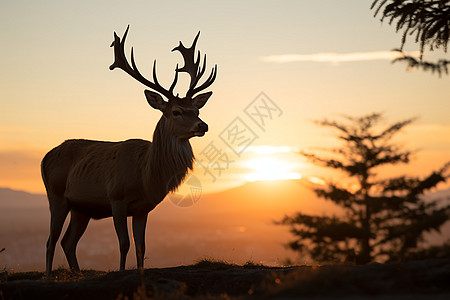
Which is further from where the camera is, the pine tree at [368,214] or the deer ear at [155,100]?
the pine tree at [368,214]

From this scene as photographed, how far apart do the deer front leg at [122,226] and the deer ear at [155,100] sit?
1693mm

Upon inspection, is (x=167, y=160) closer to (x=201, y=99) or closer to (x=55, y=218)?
(x=201, y=99)

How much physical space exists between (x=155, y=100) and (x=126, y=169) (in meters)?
1.24

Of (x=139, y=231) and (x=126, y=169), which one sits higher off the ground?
(x=126, y=169)

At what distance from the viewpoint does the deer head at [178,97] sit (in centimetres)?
988

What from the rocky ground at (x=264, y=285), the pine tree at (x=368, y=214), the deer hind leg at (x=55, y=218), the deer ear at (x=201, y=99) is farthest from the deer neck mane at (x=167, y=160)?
the pine tree at (x=368, y=214)

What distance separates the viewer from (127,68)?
1120cm

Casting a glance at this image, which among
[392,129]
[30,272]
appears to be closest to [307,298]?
[30,272]

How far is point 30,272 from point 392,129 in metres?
19.9

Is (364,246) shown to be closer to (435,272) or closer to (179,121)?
(179,121)

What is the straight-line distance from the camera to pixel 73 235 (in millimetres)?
11289

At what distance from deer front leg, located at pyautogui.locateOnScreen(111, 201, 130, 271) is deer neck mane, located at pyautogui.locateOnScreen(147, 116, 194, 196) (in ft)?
1.99

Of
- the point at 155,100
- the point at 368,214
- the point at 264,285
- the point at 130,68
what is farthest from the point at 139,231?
the point at 368,214

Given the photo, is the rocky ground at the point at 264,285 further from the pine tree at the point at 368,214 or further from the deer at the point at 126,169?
the pine tree at the point at 368,214
